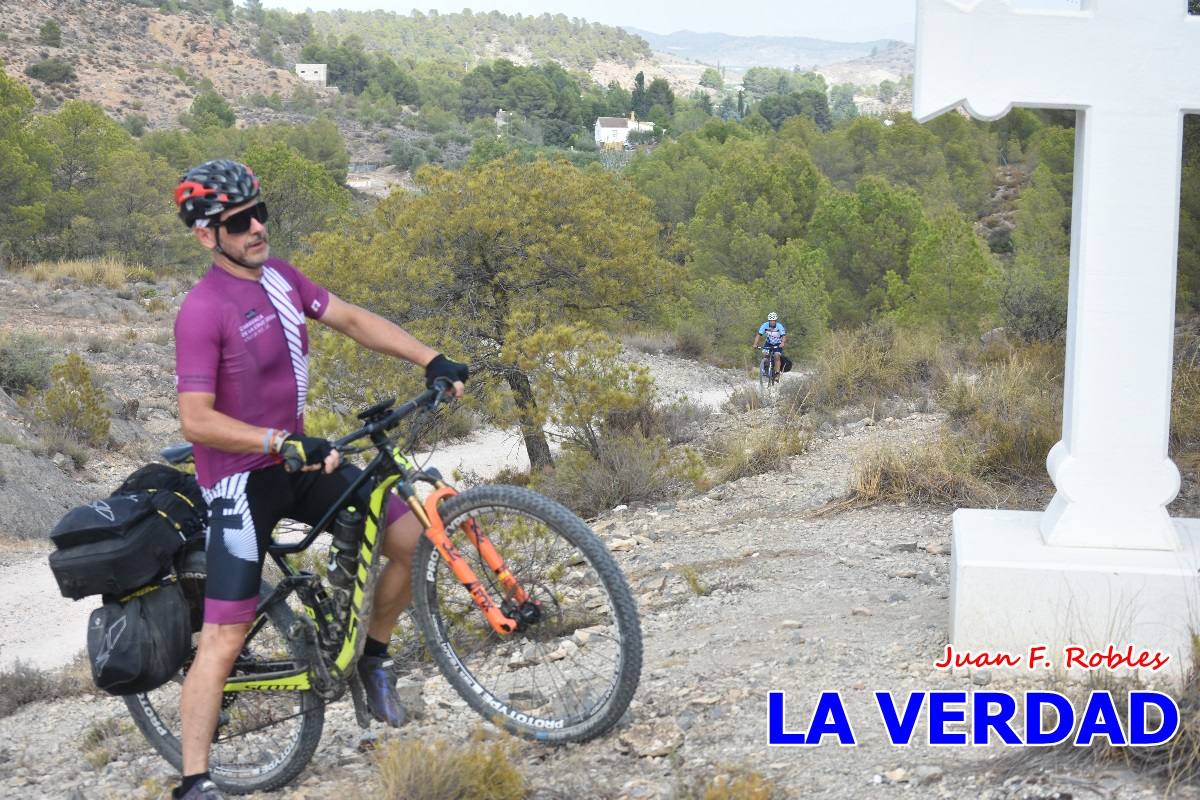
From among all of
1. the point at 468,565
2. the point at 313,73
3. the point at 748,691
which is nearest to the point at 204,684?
the point at 468,565

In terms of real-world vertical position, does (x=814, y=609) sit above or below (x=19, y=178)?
below

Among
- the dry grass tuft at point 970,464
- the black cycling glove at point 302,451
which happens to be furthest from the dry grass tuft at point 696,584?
the black cycling glove at point 302,451

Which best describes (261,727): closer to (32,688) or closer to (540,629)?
(540,629)

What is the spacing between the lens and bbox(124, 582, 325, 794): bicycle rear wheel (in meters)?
3.61

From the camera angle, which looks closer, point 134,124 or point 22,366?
point 22,366

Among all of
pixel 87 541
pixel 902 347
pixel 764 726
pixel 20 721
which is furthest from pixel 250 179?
pixel 902 347

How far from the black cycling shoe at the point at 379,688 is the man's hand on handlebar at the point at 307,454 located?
2.49ft

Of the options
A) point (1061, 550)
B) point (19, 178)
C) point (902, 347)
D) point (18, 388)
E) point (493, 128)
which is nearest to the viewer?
point (1061, 550)

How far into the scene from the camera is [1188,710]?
3252 millimetres

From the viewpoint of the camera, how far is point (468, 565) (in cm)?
342

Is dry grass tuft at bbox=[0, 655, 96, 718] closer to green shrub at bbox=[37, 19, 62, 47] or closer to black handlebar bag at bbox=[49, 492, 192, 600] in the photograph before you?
black handlebar bag at bbox=[49, 492, 192, 600]

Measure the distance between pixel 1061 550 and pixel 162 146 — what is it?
4460 centimetres

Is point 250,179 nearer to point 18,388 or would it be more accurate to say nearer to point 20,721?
point 20,721

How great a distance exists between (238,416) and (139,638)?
2.38 feet
